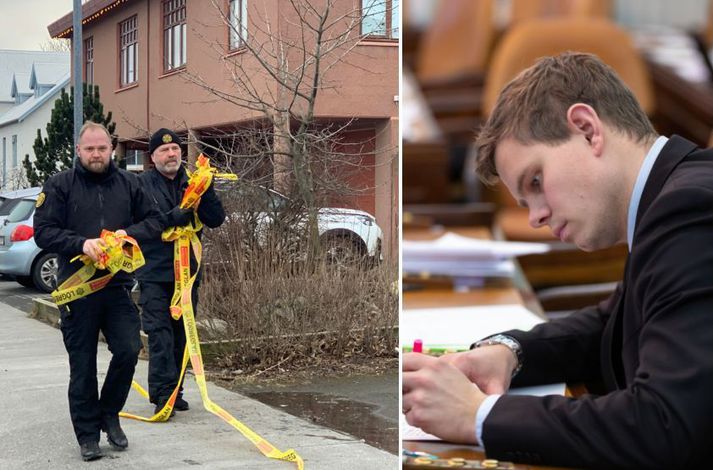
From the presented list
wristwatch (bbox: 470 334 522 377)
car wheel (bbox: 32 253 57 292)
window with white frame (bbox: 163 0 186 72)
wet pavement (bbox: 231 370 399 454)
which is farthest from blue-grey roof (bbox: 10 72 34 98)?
wristwatch (bbox: 470 334 522 377)

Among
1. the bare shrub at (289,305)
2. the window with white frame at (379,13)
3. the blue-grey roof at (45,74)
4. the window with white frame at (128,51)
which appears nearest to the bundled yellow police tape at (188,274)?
the bare shrub at (289,305)

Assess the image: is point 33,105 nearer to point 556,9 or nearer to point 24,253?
point 24,253

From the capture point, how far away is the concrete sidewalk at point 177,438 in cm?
451

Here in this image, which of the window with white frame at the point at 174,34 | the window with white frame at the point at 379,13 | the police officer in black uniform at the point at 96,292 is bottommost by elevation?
the police officer in black uniform at the point at 96,292

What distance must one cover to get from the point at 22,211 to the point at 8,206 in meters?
0.65

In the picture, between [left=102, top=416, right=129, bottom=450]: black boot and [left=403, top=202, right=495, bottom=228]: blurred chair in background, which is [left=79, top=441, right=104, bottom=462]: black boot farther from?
[left=403, top=202, right=495, bottom=228]: blurred chair in background

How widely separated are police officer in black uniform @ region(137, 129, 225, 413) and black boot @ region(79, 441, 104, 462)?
764 mm

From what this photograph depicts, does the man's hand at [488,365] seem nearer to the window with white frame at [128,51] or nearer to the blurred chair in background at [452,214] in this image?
the blurred chair in background at [452,214]

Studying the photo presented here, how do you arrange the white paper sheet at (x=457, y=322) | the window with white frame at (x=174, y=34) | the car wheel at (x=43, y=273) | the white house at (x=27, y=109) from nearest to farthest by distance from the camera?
the white paper sheet at (x=457, y=322) < the car wheel at (x=43, y=273) < the window with white frame at (x=174, y=34) < the white house at (x=27, y=109)

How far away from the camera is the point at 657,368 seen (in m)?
1.07

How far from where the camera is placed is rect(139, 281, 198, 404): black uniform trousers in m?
5.27

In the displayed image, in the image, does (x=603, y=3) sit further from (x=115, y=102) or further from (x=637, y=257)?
(x=115, y=102)

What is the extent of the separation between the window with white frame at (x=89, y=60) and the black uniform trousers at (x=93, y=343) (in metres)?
23.0

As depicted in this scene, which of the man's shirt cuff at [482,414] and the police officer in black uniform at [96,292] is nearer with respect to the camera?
the man's shirt cuff at [482,414]
